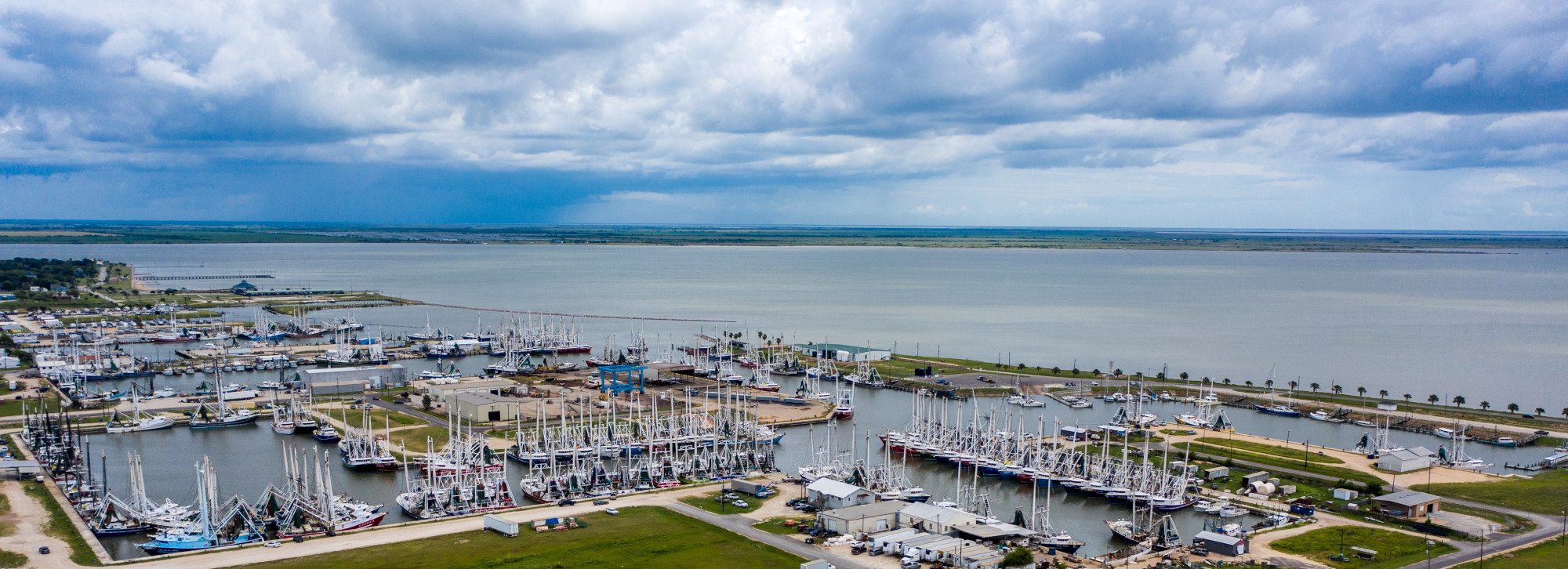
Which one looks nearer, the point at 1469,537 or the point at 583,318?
the point at 1469,537

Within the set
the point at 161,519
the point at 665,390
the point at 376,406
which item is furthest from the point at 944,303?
the point at 161,519

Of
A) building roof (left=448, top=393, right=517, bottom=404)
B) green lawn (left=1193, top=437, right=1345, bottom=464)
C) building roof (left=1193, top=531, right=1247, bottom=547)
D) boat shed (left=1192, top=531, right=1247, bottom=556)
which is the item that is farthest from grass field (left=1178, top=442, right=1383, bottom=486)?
building roof (left=448, top=393, right=517, bottom=404)

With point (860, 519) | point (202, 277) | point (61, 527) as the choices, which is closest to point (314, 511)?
point (61, 527)

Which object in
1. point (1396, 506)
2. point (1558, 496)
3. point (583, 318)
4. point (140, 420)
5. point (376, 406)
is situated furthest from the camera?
point (583, 318)

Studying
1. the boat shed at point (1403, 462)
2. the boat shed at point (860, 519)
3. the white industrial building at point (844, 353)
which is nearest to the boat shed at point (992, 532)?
the boat shed at point (860, 519)

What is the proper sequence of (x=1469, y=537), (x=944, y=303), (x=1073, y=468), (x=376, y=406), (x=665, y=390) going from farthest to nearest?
1. (x=944, y=303)
2. (x=665, y=390)
3. (x=376, y=406)
4. (x=1073, y=468)
5. (x=1469, y=537)

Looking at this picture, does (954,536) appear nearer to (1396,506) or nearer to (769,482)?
(769,482)
